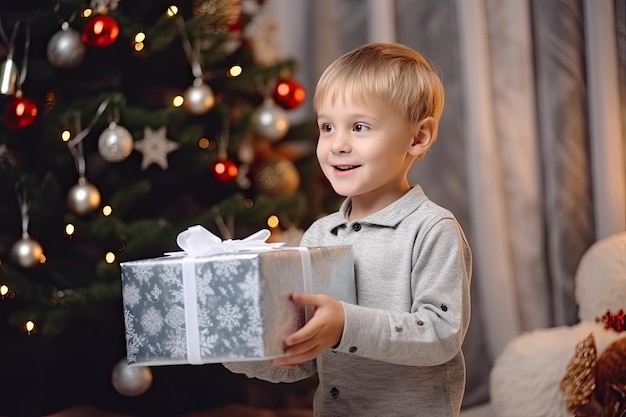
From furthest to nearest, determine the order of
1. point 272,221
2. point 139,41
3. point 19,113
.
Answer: point 272,221, point 139,41, point 19,113

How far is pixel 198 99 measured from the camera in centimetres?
240

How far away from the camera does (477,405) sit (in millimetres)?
2965

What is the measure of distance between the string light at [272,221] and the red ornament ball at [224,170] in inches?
5.9

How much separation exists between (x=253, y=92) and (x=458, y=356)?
138 centimetres

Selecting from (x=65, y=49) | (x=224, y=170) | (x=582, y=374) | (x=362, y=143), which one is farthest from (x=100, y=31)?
(x=582, y=374)

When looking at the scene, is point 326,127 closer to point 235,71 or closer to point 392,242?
point 392,242

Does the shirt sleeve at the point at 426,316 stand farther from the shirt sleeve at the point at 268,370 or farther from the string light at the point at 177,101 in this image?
the string light at the point at 177,101

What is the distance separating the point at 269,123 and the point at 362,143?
1162 millimetres

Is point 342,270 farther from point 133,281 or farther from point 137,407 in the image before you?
point 137,407

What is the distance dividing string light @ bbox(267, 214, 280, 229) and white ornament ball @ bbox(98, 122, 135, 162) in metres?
0.46

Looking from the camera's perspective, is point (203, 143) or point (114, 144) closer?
point (114, 144)

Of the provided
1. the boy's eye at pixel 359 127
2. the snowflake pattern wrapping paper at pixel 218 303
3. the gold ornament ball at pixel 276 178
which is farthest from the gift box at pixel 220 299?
the gold ornament ball at pixel 276 178

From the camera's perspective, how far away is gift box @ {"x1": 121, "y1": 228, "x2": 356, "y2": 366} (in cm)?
126

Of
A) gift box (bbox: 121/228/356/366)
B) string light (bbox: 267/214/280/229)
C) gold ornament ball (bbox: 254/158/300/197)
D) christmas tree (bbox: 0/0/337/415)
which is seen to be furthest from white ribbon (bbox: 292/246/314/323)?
gold ornament ball (bbox: 254/158/300/197)
